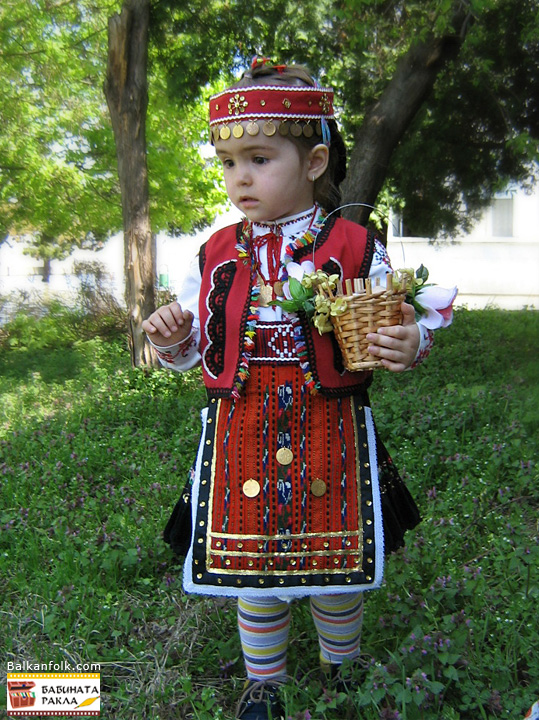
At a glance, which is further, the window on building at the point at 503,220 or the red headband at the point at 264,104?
the window on building at the point at 503,220

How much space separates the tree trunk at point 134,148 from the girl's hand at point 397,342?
4534 mm

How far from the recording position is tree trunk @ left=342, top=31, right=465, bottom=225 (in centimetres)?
586

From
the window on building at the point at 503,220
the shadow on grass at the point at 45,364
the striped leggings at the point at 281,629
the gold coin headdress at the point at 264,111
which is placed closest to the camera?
the gold coin headdress at the point at 264,111

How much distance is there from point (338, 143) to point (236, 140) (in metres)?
0.38

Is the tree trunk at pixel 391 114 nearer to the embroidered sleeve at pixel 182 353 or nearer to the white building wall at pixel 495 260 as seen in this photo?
the embroidered sleeve at pixel 182 353

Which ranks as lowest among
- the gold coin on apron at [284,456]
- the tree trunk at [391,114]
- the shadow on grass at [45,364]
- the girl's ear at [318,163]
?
the shadow on grass at [45,364]

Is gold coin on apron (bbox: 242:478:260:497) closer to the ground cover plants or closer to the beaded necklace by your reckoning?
the beaded necklace

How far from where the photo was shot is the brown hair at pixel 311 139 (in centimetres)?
196

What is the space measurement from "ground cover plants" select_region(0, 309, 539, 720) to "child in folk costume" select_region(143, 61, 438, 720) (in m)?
0.42

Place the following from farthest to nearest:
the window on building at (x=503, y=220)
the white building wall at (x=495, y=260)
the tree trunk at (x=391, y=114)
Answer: the window on building at (x=503, y=220) < the white building wall at (x=495, y=260) < the tree trunk at (x=391, y=114)

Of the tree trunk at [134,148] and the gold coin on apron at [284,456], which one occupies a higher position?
the tree trunk at [134,148]

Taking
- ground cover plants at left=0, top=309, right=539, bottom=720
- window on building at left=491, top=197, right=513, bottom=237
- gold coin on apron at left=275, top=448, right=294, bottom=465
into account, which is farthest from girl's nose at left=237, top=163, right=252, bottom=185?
window on building at left=491, top=197, right=513, bottom=237

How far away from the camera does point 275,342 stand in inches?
77.9

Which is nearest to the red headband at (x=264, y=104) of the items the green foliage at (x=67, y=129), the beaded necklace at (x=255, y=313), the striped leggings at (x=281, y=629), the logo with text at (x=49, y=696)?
the beaded necklace at (x=255, y=313)
